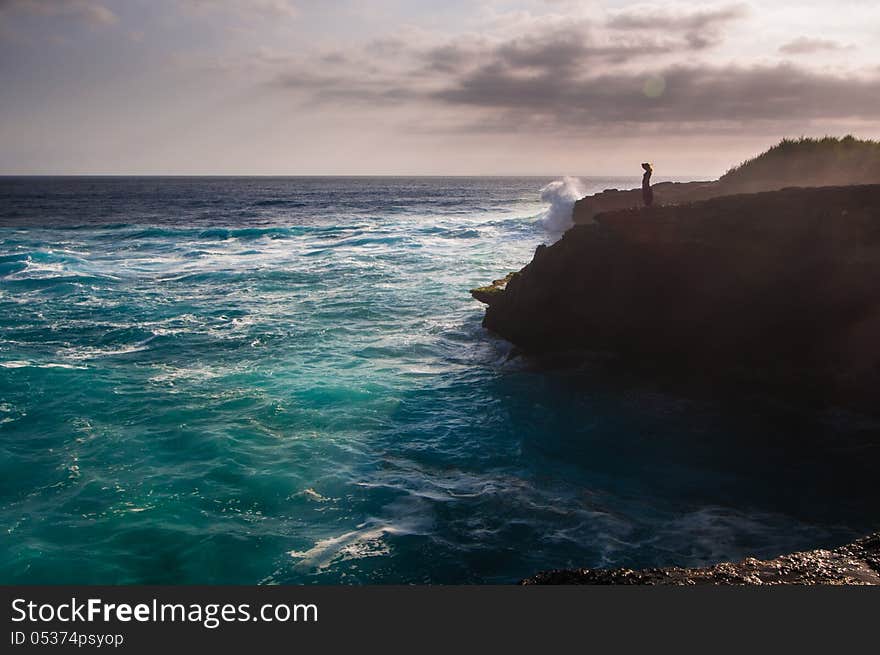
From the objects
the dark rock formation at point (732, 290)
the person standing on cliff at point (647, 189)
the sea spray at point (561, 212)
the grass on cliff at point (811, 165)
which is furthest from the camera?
the sea spray at point (561, 212)

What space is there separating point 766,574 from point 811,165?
23.7 metres

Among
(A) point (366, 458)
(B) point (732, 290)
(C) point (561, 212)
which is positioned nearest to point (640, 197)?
(C) point (561, 212)

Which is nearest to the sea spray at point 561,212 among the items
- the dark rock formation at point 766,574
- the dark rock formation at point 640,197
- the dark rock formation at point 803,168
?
the dark rock formation at point 640,197

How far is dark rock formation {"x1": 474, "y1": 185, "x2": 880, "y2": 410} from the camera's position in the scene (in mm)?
11383

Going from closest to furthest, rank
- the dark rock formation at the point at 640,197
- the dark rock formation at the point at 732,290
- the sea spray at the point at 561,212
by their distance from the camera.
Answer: the dark rock formation at the point at 732,290 < the dark rock formation at the point at 640,197 < the sea spray at the point at 561,212

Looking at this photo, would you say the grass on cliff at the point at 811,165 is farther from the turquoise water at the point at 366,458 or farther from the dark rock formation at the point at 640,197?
the turquoise water at the point at 366,458

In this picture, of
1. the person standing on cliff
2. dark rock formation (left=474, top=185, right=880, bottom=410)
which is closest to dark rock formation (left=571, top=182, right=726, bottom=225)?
the person standing on cliff

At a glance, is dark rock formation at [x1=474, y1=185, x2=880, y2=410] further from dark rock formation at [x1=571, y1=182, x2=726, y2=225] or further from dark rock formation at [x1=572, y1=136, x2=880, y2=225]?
dark rock formation at [x1=571, y1=182, x2=726, y2=225]

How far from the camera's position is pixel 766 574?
530cm

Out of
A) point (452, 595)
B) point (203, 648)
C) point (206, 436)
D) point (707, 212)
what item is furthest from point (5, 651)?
point (707, 212)

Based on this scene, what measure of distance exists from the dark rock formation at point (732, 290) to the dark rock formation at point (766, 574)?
717 centimetres

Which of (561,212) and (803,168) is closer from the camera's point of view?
(803,168)

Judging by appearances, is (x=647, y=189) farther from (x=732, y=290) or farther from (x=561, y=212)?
(x=561, y=212)

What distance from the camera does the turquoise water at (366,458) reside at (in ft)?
26.2
